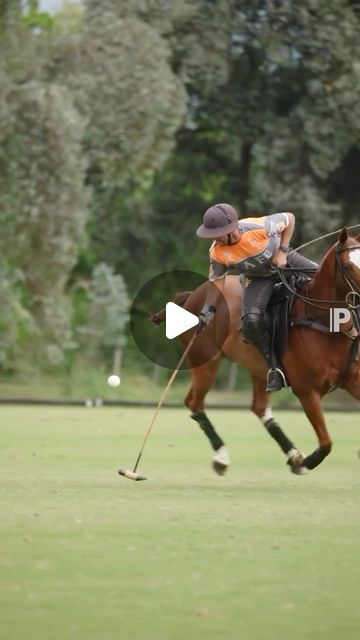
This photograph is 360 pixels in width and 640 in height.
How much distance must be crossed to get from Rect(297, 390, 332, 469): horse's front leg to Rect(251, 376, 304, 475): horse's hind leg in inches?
13.0

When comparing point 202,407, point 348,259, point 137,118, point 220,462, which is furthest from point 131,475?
point 137,118

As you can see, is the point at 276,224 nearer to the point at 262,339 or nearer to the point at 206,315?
the point at 262,339

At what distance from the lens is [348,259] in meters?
11.9

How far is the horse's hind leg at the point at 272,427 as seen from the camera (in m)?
12.6

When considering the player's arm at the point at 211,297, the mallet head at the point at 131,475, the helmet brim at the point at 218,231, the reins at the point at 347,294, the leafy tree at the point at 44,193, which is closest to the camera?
the reins at the point at 347,294

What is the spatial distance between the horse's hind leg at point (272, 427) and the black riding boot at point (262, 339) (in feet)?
1.93

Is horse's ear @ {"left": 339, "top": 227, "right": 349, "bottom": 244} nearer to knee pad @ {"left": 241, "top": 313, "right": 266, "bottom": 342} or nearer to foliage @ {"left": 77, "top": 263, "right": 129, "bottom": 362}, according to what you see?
knee pad @ {"left": 241, "top": 313, "right": 266, "bottom": 342}

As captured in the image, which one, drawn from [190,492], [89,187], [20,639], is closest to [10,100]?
[89,187]

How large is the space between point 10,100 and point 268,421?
706 inches

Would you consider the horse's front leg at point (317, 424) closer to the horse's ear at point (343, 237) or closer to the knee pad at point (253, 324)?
the knee pad at point (253, 324)

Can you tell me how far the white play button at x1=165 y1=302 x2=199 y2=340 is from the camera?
44.3ft

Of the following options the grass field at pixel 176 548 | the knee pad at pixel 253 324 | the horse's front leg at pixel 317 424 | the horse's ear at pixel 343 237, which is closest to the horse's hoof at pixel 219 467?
the grass field at pixel 176 548

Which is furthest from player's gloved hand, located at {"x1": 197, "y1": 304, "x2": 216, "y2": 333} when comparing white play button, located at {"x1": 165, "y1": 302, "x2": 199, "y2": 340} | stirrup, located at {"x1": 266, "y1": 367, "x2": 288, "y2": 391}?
stirrup, located at {"x1": 266, "y1": 367, "x2": 288, "y2": 391}

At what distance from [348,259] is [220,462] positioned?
7.21ft
